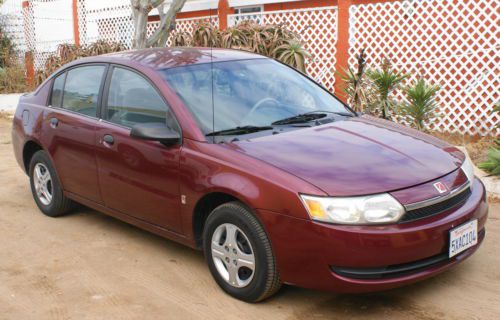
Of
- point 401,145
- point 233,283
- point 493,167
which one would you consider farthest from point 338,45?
point 233,283

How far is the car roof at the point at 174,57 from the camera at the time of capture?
15.5ft

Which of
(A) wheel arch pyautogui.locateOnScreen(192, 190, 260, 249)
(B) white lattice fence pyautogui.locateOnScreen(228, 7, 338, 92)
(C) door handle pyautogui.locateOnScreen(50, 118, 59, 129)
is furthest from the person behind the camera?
(B) white lattice fence pyautogui.locateOnScreen(228, 7, 338, 92)

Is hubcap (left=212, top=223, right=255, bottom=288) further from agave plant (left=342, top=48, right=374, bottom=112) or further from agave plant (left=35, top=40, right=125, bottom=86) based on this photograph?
agave plant (left=35, top=40, right=125, bottom=86)

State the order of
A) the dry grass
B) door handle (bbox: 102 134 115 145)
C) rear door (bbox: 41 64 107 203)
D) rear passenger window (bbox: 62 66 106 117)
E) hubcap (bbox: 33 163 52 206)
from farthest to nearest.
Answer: the dry grass
hubcap (bbox: 33 163 52 206)
rear passenger window (bbox: 62 66 106 117)
rear door (bbox: 41 64 107 203)
door handle (bbox: 102 134 115 145)

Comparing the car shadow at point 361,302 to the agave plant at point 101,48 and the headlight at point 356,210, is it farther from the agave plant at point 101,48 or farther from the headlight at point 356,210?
the agave plant at point 101,48

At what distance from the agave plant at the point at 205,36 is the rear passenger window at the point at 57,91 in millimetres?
5123

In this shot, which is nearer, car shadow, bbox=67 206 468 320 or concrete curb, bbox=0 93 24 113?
car shadow, bbox=67 206 468 320

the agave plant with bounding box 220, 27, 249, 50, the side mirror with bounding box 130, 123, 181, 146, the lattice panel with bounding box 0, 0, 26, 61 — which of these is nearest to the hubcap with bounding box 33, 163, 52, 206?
the side mirror with bounding box 130, 123, 181, 146

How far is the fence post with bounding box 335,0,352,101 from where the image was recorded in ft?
31.8

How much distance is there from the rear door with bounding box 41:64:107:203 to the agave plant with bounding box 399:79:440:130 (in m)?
4.32

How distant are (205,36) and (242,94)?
638 centimetres

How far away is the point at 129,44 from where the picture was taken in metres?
13.9

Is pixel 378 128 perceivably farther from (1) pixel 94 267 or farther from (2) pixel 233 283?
(1) pixel 94 267

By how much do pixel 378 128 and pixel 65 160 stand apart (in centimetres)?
270
